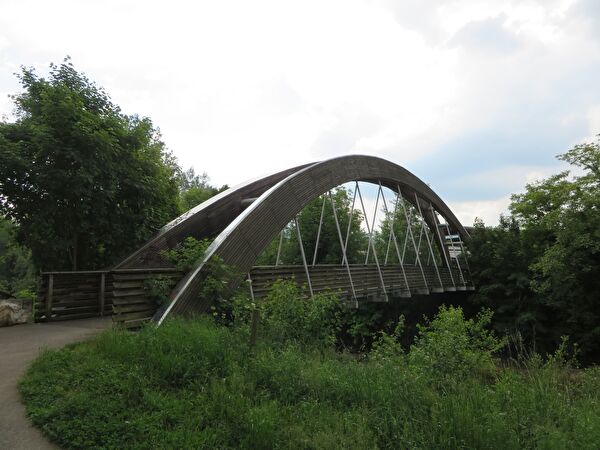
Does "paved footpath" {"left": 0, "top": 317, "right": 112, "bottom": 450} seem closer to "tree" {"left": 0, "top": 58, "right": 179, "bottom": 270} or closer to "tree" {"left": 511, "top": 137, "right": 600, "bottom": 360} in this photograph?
"tree" {"left": 0, "top": 58, "right": 179, "bottom": 270}

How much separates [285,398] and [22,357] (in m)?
3.97

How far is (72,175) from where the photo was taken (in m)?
9.04

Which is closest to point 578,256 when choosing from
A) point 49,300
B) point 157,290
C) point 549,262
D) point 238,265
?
point 549,262

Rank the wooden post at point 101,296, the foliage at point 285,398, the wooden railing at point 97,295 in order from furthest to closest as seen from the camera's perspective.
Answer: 1. the wooden post at point 101,296
2. the wooden railing at point 97,295
3. the foliage at point 285,398

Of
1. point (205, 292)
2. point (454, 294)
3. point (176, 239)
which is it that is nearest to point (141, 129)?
point (176, 239)

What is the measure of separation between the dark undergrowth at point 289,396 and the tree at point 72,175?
4.84 metres

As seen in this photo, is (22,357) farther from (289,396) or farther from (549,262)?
(549,262)

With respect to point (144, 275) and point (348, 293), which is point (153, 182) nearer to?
point (144, 275)

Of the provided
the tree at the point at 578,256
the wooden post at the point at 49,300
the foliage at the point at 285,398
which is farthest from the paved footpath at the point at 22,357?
the tree at the point at 578,256

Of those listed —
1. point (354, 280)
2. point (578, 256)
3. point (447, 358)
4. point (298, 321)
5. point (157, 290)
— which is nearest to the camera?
point (447, 358)

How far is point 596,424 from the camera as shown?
3338 mm

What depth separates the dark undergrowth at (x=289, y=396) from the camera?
3271mm

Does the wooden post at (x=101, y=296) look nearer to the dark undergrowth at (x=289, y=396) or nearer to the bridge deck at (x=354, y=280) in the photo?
the bridge deck at (x=354, y=280)

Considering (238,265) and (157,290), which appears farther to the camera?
(238,265)
